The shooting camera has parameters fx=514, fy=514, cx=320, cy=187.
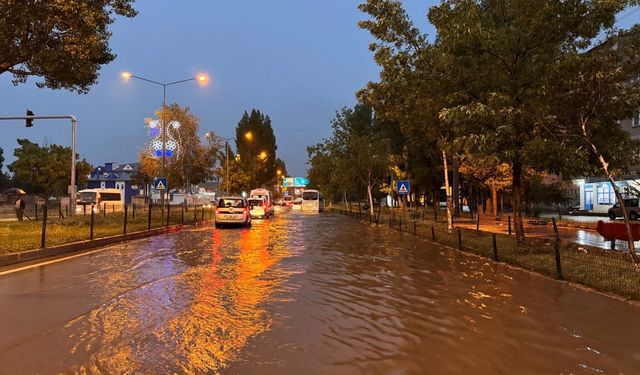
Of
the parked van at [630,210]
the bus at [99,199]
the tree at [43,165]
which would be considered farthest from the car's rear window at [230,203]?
the tree at [43,165]

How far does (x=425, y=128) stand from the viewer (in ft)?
68.6

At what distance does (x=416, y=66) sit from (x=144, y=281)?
1232cm

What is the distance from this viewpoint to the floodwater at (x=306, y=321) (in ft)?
17.6

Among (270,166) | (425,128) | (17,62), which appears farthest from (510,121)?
(270,166)

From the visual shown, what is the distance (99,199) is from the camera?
4400 cm

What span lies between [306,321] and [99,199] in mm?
41332

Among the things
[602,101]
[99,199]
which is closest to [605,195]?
[602,101]

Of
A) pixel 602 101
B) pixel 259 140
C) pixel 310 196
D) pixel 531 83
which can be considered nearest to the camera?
pixel 602 101

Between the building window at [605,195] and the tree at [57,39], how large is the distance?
48.0m

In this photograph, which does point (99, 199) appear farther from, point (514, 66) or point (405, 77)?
point (514, 66)

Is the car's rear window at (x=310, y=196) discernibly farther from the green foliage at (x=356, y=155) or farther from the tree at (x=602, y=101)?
the tree at (x=602, y=101)

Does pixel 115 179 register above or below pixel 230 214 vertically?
above

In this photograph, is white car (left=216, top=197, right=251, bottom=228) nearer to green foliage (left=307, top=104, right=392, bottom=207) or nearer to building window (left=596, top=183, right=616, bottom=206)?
green foliage (left=307, top=104, right=392, bottom=207)

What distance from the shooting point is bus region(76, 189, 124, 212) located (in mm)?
41675
